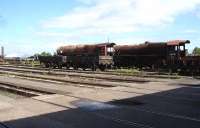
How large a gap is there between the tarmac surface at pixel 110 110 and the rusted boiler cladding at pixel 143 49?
18584 mm

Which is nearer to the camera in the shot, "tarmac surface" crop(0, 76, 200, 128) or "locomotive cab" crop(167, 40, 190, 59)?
"tarmac surface" crop(0, 76, 200, 128)

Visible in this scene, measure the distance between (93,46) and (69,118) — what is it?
31.0 meters

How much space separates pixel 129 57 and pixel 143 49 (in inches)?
75.3

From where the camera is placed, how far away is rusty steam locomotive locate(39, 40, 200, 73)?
31.9m

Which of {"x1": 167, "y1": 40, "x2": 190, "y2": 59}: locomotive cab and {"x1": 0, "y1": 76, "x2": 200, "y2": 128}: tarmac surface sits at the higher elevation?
{"x1": 167, "y1": 40, "x2": 190, "y2": 59}: locomotive cab

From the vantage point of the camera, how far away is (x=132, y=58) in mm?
39375

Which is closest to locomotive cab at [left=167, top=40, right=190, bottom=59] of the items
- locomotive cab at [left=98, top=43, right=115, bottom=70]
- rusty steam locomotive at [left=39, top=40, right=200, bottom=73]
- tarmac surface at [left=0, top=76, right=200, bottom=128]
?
rusty steam locomotive at [left=39, top=40, right=200, bottom=73]

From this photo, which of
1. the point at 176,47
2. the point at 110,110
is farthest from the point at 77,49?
the point at 110,110

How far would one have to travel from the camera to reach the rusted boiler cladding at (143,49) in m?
36.4

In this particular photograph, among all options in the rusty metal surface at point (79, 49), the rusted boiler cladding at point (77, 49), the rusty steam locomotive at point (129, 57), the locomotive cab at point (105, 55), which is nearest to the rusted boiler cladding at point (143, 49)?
the rusty steam locomotive at point (129, 57)

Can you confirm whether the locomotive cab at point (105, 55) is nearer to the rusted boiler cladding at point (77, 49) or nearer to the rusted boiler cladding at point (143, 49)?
the rusted boiler cladding at point (143, 49)

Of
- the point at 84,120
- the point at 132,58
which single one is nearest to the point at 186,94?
the point at 84,120

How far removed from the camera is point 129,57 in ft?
130

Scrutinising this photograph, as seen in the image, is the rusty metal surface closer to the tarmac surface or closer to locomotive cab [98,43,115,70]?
locomotive cab [98,43,115,70]
